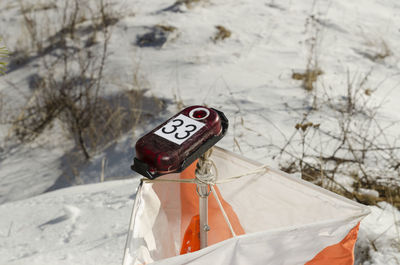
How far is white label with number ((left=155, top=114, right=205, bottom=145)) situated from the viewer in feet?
A: 2.21

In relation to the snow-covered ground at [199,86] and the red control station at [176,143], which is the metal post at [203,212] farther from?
the snow-covered ground at [199,86]

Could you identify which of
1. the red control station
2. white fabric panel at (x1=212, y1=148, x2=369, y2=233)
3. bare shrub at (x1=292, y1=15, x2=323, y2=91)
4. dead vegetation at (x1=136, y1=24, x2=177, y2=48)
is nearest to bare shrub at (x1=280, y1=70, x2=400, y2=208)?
bare shrub at (x1=292, y1=15, x2=323, y2=91)

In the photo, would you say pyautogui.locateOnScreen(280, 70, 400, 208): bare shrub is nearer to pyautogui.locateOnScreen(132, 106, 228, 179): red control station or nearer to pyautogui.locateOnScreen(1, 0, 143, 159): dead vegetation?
pyautogui.locateOnScreen(132, 106, 228, 179): red control station

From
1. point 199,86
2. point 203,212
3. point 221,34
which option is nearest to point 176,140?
point 203,212

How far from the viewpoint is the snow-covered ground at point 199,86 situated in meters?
1.36

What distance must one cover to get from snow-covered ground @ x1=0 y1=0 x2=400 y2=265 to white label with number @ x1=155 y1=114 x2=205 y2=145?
0.73 metres

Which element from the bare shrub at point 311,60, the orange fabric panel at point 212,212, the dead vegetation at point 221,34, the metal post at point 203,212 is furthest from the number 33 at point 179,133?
the dead vegetation at point 221,34

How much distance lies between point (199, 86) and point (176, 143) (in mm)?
1987

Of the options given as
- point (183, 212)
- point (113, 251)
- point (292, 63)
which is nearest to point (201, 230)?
point (183, 212)

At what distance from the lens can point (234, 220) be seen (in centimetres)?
98

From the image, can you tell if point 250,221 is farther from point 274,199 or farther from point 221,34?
point 221,34

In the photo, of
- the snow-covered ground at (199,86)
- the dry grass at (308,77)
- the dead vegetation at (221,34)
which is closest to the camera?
the snow-covered ground at (199,86)

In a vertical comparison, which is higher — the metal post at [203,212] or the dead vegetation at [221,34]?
the metal post at [203,212]

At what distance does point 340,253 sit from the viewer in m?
0.75
